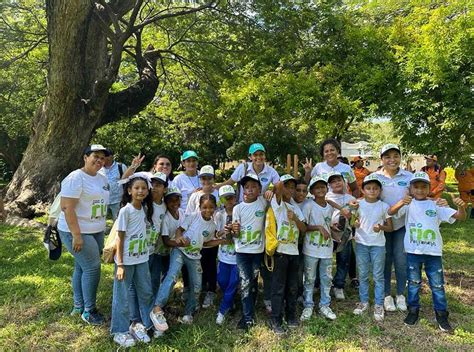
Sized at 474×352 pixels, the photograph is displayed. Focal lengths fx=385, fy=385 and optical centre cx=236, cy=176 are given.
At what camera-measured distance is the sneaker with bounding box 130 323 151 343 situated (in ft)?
11.6

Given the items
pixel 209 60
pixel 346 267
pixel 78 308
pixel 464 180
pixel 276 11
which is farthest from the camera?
pixel 464 180

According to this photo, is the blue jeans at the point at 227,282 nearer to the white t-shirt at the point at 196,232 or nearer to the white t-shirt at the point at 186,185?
the white t-shirt at the point at 196,232

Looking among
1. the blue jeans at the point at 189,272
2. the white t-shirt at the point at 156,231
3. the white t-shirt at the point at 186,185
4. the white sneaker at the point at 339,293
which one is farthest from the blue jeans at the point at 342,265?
the white t-shirt at the point at 156,231

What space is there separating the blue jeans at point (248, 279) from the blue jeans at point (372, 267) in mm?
1135

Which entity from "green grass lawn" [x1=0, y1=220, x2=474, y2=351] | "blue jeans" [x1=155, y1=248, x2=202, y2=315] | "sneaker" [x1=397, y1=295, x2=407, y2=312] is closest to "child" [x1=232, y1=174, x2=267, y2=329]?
"green grass lawn" [x1=0, y1=220, x2=474, y2=351]

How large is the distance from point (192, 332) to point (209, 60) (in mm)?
7867

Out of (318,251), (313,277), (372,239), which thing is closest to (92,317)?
(313,277)

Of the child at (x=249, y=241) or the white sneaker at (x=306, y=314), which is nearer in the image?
the child at (x=249, y=241)

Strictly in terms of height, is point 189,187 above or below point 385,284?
above

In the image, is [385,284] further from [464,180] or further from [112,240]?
[464,180]

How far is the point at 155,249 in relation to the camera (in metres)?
3.98

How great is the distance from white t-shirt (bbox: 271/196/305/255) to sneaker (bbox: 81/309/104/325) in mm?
1951

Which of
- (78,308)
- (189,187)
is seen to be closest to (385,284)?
(189,187)

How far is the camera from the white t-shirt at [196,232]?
13.1ft
